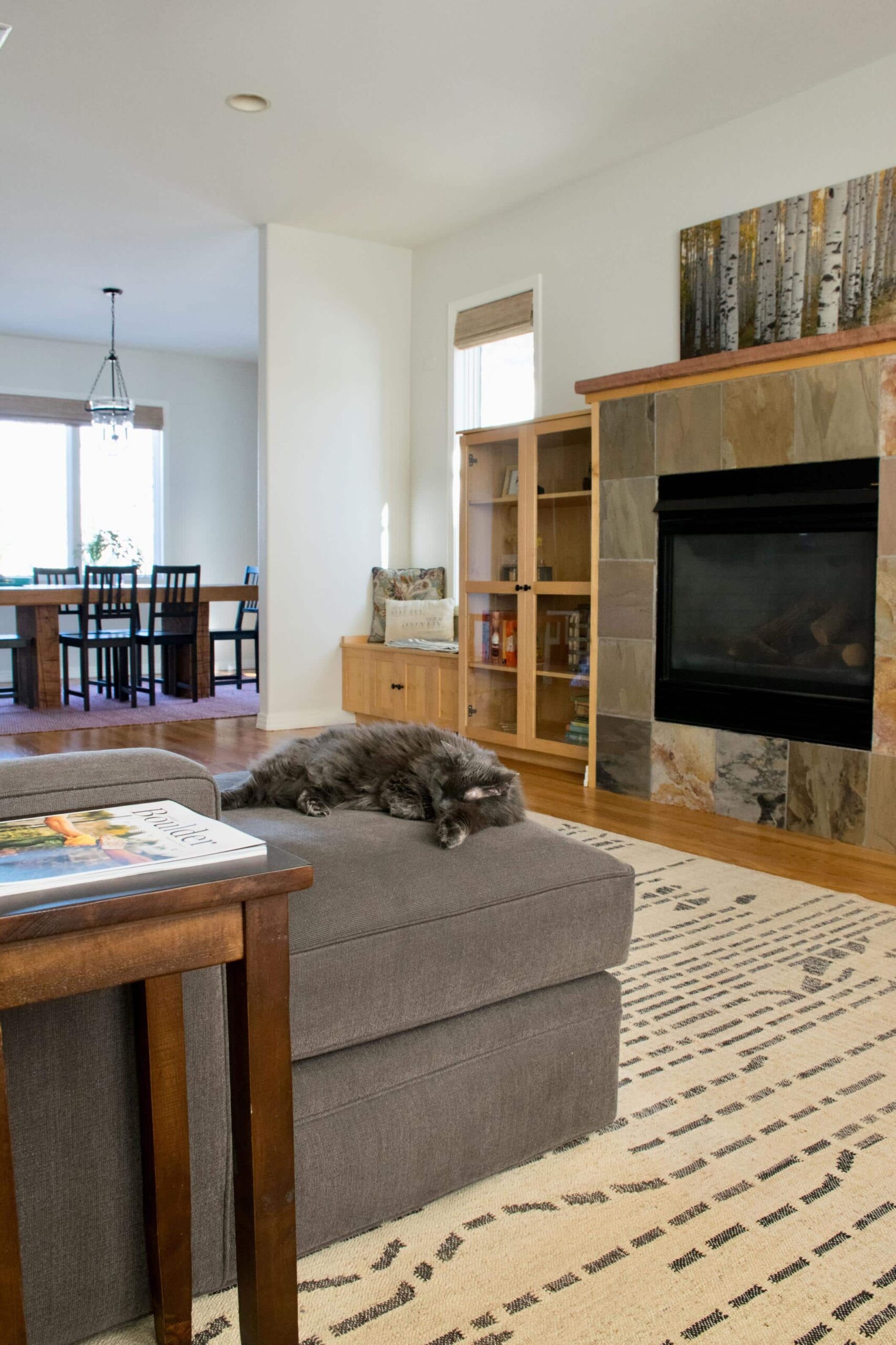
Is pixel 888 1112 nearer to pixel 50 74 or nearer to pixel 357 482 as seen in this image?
pixel 50 74

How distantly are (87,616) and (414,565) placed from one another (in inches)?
88.6

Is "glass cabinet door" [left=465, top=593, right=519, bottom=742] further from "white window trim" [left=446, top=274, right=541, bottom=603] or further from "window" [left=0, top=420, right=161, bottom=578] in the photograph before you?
"window" [left=0, top=420, right=161, bottom=578]

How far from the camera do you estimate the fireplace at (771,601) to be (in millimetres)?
3326

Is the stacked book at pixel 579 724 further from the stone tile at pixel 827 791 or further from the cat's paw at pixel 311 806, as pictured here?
the cat's paw at pixel 311 806

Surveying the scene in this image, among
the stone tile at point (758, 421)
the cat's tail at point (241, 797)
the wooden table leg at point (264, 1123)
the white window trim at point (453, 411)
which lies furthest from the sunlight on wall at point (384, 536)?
the wooden table leg at point (264, 1123)

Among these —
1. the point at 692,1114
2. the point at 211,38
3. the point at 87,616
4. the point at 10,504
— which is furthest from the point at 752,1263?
the point at 10,504

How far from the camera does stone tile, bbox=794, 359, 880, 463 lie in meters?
3.25

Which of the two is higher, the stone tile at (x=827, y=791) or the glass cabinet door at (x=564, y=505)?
the glass cabinet door at (x=564, y=505)

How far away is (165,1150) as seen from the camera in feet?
3.54

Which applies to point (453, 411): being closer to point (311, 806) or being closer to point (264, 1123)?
point (311, 806)

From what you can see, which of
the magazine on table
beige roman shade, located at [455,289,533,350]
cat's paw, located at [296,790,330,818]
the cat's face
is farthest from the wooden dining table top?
the magazine on table

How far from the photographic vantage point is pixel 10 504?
8523mm

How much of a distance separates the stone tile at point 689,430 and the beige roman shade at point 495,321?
173 centimetres

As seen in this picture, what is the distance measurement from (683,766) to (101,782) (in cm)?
306
